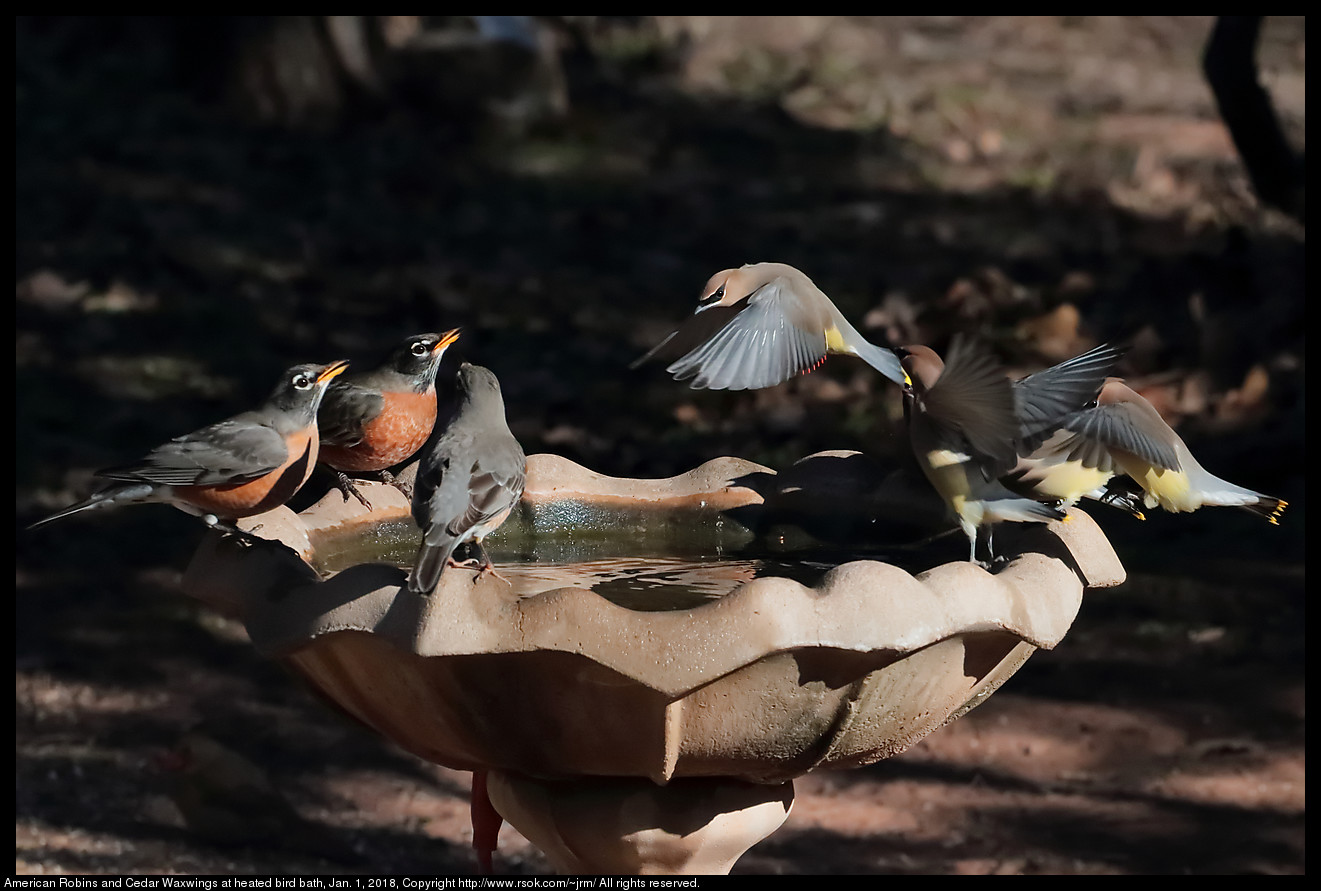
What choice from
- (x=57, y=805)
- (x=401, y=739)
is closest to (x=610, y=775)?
(x=401, y=739)

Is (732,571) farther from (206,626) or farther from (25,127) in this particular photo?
(25,127)

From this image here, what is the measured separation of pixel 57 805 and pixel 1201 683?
416 cm

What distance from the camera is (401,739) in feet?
10.9

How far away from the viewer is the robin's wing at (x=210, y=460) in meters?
3.47

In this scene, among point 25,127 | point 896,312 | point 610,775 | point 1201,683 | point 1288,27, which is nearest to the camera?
point 610,775

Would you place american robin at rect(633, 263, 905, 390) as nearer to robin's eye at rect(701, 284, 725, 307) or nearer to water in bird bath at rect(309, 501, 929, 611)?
robin's eye at rect(701, 284, 725, 307)

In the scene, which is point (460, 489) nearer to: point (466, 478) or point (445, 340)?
point (466, 478)

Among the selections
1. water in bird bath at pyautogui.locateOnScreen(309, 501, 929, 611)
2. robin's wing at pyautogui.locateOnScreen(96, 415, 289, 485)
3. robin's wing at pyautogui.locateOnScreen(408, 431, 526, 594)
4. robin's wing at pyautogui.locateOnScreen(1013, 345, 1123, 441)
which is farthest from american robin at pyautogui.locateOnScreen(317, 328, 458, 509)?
robin's wing at pyautogui.locateOnScreen(1013, 345, 1123, 441)

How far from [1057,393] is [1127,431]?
0.19m

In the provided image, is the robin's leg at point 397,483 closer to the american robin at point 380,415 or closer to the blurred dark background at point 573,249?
the american robin at point 380,415

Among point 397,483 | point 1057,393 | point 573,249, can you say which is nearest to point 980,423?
point 1057,393

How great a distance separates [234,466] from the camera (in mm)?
3486

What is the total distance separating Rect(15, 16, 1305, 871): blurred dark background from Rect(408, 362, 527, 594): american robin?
0.95 m

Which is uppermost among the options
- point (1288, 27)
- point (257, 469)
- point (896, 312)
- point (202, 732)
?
point (257, 469)
